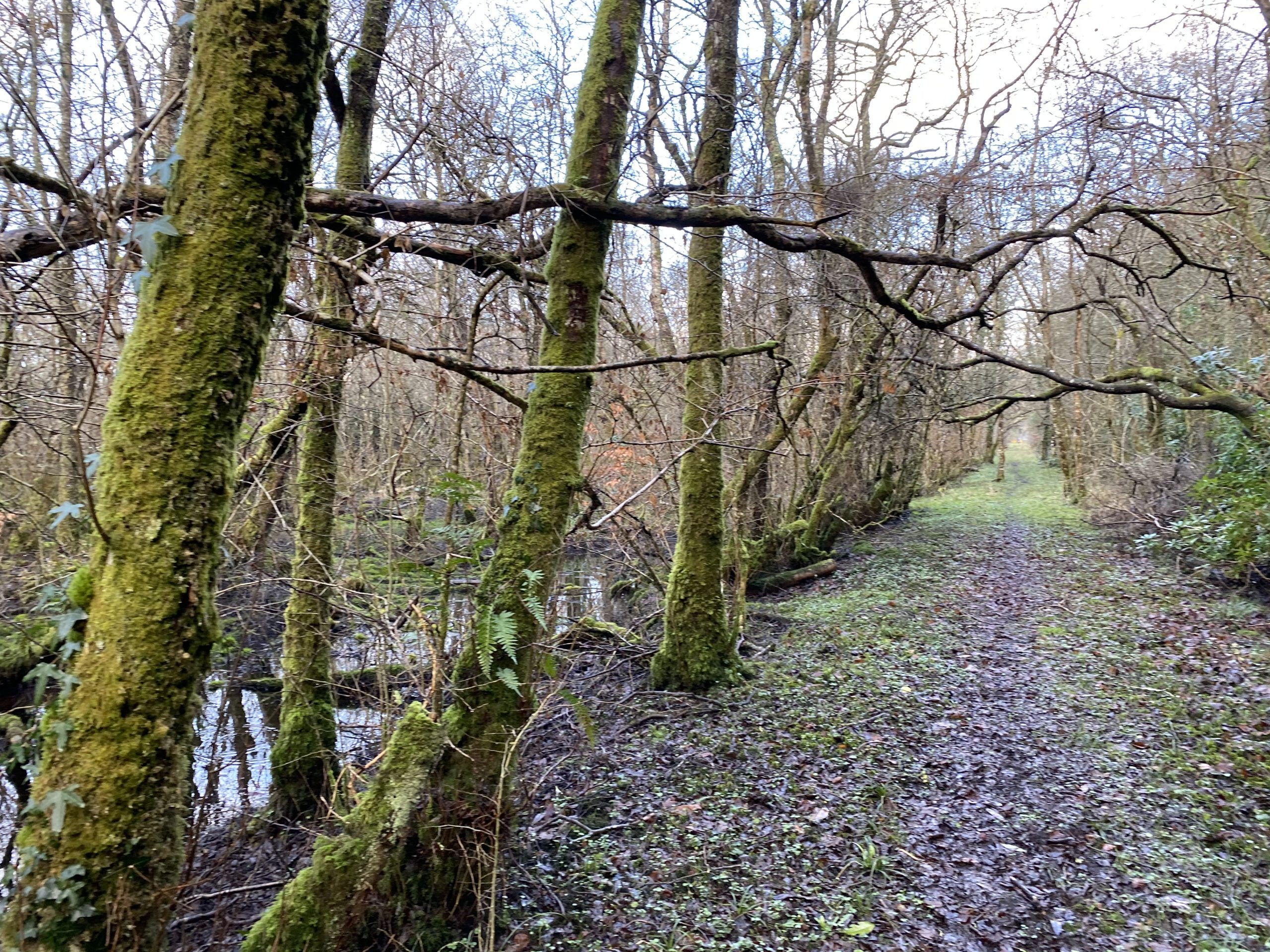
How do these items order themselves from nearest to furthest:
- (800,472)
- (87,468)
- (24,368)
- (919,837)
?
(87,468)
(919,837)
(24,368)
(800,472)

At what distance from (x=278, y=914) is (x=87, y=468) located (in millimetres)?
2028

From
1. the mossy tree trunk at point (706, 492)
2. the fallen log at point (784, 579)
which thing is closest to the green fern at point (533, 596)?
the mossy tree trunk at point (706, 492)

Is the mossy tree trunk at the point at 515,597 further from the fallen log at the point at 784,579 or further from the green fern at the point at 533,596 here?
the fallen log at the point at 784,579

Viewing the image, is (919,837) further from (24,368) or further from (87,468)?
(24,368)

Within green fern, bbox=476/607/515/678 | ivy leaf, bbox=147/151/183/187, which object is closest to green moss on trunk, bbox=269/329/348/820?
green fern, bbox=476/607/515/678

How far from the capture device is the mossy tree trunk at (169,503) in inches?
78.8

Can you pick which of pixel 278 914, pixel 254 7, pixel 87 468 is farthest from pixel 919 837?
pixel 254 7

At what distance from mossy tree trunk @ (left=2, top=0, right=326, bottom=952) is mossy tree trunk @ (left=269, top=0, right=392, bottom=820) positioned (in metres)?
3.33

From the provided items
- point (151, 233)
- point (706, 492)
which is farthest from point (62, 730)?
point (706, 492)

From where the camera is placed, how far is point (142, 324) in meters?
2.15

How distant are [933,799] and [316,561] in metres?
4.80

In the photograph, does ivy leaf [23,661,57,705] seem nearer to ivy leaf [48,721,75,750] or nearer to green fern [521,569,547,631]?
ivy leaf [48,721,75,750]

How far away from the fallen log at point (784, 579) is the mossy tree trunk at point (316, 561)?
7144mm

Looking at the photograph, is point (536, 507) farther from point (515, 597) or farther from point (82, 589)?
point (82, 589)
